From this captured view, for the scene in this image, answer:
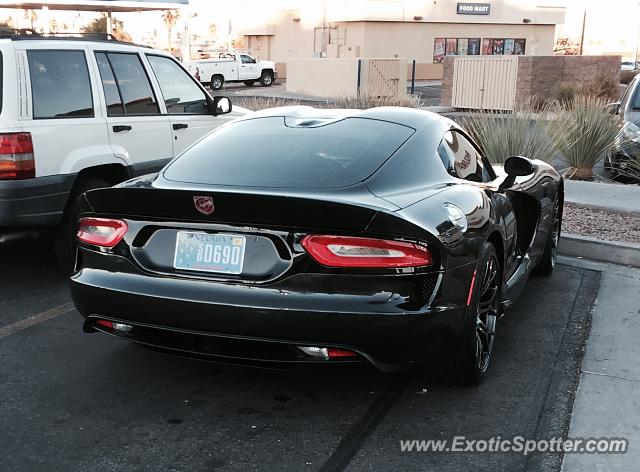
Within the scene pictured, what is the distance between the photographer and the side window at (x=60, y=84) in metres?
6.33

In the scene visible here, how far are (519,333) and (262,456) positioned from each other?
2.43 metres

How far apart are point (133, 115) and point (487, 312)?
394 centimetres

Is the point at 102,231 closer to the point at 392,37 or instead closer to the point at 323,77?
the point at 323,77

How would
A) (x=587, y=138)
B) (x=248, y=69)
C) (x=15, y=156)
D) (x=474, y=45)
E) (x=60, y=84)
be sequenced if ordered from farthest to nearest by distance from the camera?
(x=474, y=45) < (x=248, y=69) < (x=587, y=138) < (x=60, y=84) < (x=15, y=156)

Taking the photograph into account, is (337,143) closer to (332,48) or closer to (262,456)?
(262,456)

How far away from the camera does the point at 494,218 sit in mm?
4703

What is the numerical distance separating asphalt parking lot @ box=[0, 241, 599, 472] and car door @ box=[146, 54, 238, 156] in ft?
9.40

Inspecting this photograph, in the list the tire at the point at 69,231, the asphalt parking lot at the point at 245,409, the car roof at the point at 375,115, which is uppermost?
the car roof at the point at 375,115

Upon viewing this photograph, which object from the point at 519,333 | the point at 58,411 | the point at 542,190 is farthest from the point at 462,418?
the point at 542,190

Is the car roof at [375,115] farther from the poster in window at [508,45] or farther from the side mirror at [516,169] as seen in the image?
Answer: the poster in window at [508,45]

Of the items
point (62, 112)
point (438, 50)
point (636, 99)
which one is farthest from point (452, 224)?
point (438, 50)

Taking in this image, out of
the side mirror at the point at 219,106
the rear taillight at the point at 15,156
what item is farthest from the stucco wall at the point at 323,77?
the rear taillight at the point at 15,156

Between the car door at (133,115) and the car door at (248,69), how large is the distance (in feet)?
128

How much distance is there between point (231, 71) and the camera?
4516cm
